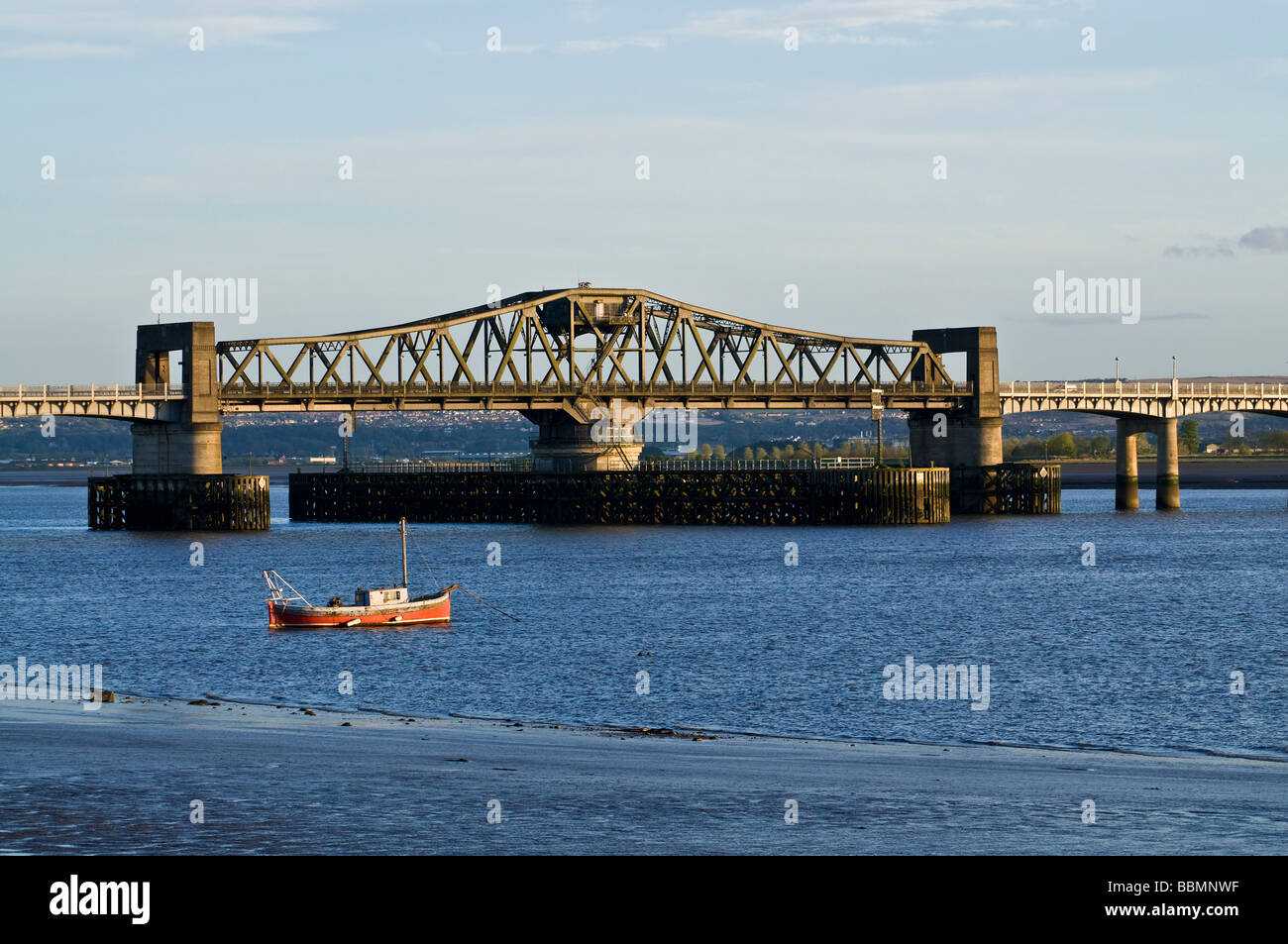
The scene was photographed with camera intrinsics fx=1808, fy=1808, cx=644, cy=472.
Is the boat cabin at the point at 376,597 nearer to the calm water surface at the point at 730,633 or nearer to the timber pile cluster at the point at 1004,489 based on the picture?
the calm water surface at the point at 730,633

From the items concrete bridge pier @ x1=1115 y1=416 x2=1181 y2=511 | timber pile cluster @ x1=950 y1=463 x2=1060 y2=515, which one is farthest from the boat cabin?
concrete bridge pier @ x1=1115 y1=416 x2=1181 y2=511

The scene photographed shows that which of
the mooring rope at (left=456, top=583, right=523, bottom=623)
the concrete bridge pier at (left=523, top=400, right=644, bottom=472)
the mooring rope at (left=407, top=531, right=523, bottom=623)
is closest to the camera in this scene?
the mooring rope at (left=456, top=583, right=523, bottom=623)

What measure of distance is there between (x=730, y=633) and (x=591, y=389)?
9393 cm

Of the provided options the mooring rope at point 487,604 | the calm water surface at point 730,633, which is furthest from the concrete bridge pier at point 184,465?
the mooring rope at point 487,604

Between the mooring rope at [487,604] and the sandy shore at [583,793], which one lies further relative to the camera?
the mooring rope at [487,604]

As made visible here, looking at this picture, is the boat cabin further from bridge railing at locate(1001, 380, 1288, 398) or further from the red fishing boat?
bridge railing at locate(1001, 380, 1288, 398)

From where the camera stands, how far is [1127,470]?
617 ft

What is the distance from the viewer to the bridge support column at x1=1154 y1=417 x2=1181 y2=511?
603ft

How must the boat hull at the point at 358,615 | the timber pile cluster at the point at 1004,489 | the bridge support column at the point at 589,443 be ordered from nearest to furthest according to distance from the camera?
the boat hull at the point at 358,615 < the bridge support column at the point at 589,443 < the timber pile cluster at the point at 1004,489

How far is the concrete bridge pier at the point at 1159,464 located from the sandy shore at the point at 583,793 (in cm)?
15136

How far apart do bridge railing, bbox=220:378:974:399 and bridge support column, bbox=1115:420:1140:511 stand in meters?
23.8

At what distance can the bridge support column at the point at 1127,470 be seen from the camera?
187m

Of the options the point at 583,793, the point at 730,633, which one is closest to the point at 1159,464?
the point at 730,633

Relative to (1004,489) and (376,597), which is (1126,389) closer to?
(1004,489)
